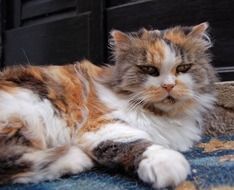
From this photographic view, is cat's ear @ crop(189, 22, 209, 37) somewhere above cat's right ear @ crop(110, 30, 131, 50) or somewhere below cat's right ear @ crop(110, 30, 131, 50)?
above

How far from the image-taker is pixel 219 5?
2.09 meters

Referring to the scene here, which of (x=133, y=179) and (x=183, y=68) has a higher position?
(x=183, y=68)

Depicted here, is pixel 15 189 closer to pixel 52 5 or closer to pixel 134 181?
pixel 134 181

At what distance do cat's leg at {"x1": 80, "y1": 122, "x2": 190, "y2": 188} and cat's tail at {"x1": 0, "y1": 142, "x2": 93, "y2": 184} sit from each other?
0.34 ft

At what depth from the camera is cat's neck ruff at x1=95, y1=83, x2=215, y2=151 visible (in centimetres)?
155

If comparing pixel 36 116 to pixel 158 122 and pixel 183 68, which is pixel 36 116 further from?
pixel 183 68

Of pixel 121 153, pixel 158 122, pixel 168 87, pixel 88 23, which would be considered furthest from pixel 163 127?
pixel 88 23

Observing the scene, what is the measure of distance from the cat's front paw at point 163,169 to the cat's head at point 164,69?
36cm

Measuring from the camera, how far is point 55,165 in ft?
4.17

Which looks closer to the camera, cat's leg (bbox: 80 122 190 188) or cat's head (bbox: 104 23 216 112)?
cat's leg (bbox: 80 122 190 188)

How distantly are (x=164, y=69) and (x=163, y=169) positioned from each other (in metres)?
0.50

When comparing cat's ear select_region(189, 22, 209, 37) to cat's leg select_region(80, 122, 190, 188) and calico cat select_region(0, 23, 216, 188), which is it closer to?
calico cat select_region(0, 23, 216, 188)

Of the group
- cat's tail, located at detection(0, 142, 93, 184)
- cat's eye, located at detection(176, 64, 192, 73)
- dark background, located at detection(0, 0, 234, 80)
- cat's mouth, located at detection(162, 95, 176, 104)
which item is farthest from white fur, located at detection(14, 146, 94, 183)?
dark background, located at detection(0, 0, 234, 80)

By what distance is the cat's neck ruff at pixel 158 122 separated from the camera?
1553 millimetres
